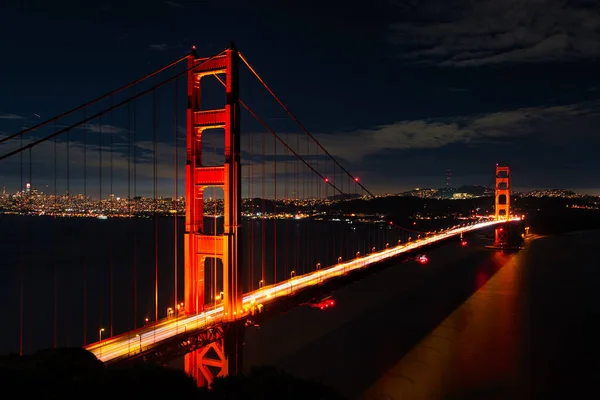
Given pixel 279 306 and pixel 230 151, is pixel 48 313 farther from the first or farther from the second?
pixel 230 151

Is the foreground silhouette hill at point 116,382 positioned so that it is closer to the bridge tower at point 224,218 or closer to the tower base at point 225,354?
the tower base at point 225,354

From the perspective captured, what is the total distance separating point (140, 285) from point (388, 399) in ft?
89.5

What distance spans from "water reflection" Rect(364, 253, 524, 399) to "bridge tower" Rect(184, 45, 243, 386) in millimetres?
6900

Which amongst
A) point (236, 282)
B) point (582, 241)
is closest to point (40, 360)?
point (236, 282)

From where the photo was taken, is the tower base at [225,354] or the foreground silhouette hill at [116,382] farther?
the tower base at [225,354]

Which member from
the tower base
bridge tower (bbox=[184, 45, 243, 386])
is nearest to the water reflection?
the tower base

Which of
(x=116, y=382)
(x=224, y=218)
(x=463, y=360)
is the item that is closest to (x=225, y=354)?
(x=224, y=218)

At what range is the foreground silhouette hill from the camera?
6.64 meters

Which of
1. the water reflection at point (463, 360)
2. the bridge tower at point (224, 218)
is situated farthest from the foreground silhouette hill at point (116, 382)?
the water reflection at point (463, 360)

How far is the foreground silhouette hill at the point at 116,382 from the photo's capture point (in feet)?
21.8

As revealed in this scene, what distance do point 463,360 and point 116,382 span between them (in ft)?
55.9

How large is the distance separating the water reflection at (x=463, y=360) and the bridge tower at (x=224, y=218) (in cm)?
690

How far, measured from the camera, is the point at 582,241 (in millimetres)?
76688

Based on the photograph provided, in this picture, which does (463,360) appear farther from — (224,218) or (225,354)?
(224,218)
